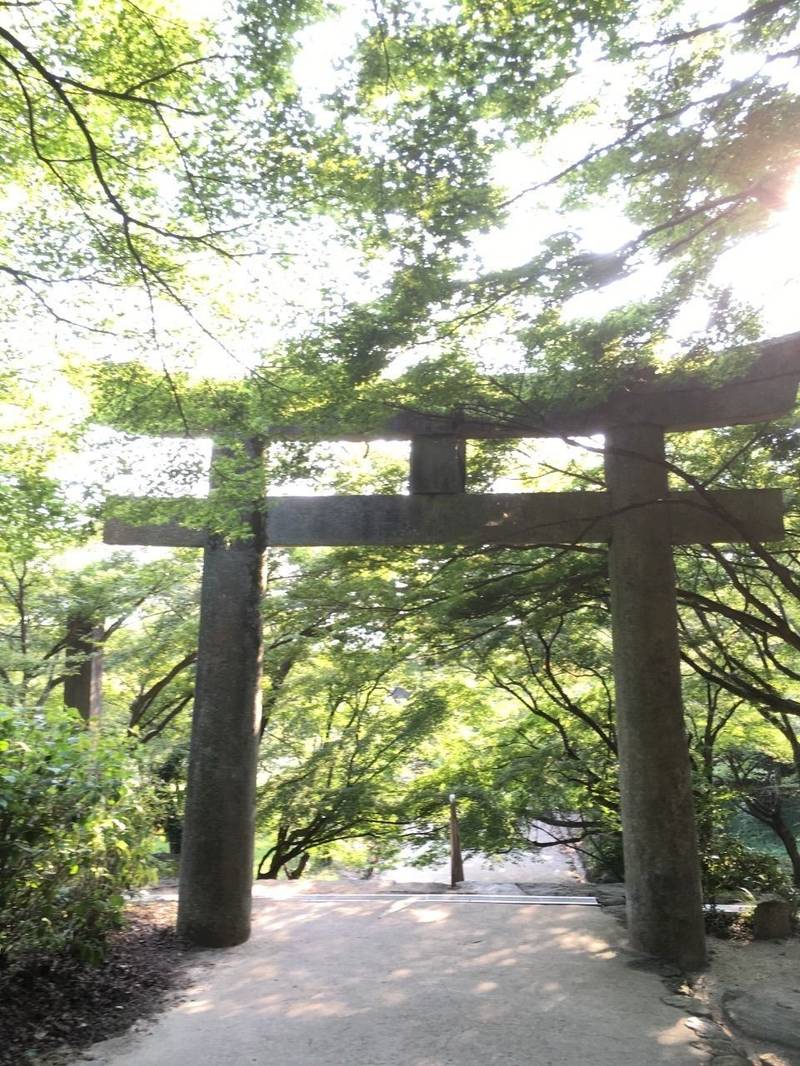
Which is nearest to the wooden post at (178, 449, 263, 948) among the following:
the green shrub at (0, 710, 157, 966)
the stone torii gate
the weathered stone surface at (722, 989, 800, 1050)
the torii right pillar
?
the stone torii gate

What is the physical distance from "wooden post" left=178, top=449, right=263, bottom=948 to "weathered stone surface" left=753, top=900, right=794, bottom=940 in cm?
362

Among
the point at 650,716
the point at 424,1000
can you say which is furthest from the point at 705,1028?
the point at 650,716

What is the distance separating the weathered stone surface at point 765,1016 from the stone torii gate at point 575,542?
1.86 ft

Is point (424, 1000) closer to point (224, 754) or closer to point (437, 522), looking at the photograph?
point (224, 754)

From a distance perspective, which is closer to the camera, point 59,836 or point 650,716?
point 59,836

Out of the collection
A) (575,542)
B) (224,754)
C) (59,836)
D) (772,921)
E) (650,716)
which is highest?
(575,542)

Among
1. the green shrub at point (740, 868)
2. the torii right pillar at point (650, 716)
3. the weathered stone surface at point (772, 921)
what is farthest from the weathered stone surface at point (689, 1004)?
the green shrub at point (740, 868)

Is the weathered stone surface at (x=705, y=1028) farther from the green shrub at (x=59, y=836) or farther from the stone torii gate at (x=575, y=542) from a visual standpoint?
the green shrub at (x=59, y=836)

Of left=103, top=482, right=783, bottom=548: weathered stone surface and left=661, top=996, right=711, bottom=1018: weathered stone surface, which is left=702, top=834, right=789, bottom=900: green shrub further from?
left=103, top=482, right=783, bottom=548: weathered stone surface

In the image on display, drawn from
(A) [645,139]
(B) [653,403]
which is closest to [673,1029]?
(B) [653,403]

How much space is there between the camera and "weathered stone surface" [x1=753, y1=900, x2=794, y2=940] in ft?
17.5

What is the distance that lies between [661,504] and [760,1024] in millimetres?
3111

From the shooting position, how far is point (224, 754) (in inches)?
210

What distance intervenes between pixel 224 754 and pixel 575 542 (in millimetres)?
2962
